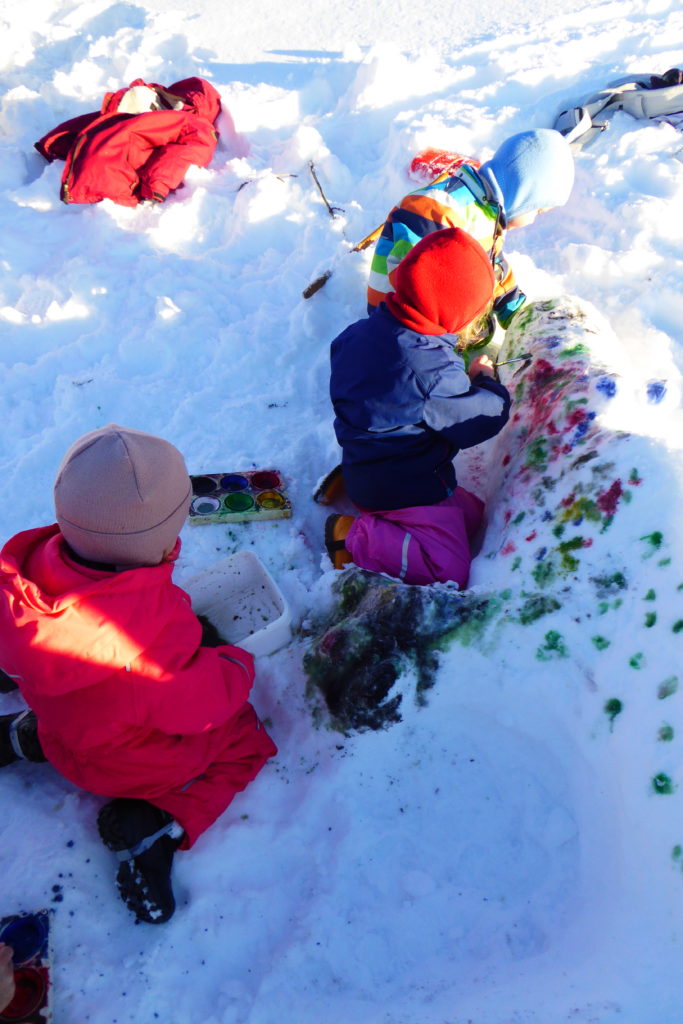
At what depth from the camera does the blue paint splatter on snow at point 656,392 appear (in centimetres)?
214

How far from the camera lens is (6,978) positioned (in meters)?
1.31

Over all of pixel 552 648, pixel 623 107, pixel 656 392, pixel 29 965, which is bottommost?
pixel 29 965

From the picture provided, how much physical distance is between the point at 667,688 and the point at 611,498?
0.52 m

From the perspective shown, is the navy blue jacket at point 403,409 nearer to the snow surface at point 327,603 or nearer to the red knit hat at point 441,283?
the red knit hat at point 441,283

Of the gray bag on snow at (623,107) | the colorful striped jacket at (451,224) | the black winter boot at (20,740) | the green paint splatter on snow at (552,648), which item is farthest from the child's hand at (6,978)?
the gray bag on snow at (623,107)

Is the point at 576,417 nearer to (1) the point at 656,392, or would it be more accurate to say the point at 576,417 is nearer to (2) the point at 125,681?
(1) the point at 656,392

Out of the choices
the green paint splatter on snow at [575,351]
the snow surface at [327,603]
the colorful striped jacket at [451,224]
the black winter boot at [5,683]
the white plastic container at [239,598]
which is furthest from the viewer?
the colorful striped jacket at [451,224]

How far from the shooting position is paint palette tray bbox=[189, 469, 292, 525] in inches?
94.5

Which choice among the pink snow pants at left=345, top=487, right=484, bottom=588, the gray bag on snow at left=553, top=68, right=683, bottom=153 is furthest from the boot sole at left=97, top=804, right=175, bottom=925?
the gray bag on snow at left=553, top=68, right=683, bottom=153

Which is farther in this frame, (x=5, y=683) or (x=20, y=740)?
(x=5, y=683)

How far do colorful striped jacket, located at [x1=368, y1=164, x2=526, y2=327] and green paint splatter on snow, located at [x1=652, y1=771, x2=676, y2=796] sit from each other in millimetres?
1894

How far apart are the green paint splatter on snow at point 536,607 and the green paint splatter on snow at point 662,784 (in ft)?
1.40

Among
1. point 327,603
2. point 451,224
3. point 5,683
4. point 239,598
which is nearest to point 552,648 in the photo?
point 327,603

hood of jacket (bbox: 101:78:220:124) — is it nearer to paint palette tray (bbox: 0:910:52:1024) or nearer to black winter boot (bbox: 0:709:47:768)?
black winter boot (bbox: 0:709:47:768)
